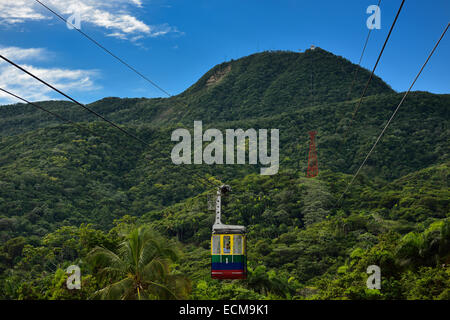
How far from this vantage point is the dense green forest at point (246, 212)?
16828 millimetres

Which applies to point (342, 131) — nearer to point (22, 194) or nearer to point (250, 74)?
point (22, 194)

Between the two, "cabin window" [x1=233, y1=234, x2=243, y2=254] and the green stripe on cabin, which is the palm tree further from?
"cabin window" [x1=233, y1=234, x2=243, y2=254]

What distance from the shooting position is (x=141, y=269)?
51.9ft

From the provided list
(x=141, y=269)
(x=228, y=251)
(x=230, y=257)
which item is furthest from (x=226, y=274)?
(x=141, y=269)

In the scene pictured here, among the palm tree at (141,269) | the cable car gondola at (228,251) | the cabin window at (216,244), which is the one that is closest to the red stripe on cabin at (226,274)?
the cable car gondola at (228,251)

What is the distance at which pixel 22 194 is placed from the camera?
55.0m

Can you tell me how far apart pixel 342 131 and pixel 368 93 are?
47.3m

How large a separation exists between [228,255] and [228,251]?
0.18 m

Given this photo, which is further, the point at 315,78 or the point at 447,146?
the point at 315,78

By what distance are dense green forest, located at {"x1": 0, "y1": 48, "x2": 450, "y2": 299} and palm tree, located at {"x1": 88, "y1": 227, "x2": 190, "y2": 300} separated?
0.05m

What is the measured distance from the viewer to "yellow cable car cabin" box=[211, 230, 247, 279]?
53.1ft

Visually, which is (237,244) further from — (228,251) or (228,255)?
(228,255)

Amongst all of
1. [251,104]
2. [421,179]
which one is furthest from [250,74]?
[421,179]
